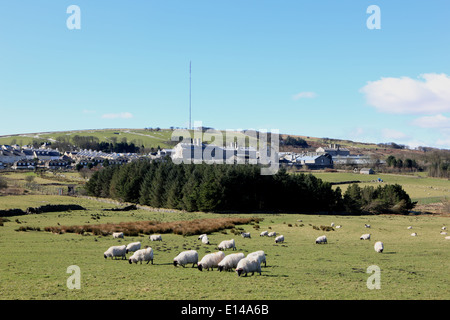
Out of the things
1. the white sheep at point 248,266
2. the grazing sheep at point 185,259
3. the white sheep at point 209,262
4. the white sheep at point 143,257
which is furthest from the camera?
the white sheep at point 143,257

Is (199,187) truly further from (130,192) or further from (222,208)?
(130,192)

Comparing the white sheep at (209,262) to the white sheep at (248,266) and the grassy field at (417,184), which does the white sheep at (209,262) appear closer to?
the white sheep at (248,266)

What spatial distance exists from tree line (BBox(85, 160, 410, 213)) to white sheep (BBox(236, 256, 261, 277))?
5636cm

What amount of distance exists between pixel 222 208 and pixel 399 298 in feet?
209

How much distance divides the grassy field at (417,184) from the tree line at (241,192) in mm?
25668

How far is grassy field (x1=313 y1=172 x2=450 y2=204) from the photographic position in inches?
4184

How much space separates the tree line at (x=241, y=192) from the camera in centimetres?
8019

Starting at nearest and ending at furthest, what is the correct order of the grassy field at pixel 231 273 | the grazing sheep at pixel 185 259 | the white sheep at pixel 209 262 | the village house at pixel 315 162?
1. the grassy field at pixel 231 273
2. the white sheep at pixel 209 262
3. the grazing sheep at pixel 185 259
4. the village house at pixel 315 162

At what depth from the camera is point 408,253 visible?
30766 millimetres

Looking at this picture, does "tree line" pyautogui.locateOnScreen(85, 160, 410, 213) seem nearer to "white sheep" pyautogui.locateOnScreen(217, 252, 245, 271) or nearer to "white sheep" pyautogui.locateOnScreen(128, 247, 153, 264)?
"white sheep" pyautogui.locateOnScreen(128, 247, 153, 264)

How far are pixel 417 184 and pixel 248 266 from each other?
132555 mm

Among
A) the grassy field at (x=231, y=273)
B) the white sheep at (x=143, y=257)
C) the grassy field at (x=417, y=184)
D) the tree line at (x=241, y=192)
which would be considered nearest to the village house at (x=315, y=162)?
the grassy field at (x=417, y=184)

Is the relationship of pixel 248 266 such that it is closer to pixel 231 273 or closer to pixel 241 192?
pixel 231 273
